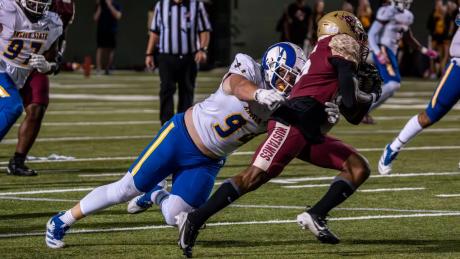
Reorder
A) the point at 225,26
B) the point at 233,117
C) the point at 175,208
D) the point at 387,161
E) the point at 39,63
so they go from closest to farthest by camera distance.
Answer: the point at 233,117
the point at 175,208
the point at 39,63
the point at 387,161
the point at 225,26

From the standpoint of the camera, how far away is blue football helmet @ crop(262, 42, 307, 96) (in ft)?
22.1

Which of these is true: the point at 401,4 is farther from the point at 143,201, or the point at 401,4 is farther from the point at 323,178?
the point at 143,201

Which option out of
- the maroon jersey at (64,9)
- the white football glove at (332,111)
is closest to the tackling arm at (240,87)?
the white football glove at (332,111)

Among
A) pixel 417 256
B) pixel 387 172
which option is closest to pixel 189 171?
pixel 417 256

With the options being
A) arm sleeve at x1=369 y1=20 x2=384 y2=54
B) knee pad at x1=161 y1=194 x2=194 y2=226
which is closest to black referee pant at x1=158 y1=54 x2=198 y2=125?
arm sleeve at x1=369 y1=20 x2=384 y2=54

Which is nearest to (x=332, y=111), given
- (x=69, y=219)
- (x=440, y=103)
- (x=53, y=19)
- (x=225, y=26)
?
(x=69, y=219)

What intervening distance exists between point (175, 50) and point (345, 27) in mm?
6580

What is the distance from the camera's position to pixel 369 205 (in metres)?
8.88

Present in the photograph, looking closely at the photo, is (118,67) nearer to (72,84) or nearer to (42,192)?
(72,84)

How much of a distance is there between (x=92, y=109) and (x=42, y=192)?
911cm

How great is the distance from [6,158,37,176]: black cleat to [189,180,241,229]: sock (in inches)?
164

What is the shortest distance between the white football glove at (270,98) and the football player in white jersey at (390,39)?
8946 mm

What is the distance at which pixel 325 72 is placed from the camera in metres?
6.81

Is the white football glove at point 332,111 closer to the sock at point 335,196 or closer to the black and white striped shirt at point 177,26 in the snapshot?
the sock at point 335,196
